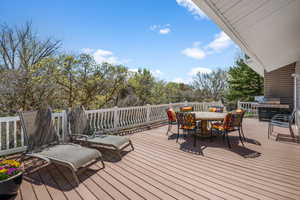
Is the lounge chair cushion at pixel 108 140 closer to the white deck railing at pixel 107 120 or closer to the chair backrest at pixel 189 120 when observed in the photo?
the white deck railing at pixel 107 120

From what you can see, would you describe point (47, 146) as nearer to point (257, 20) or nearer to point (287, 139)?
point (257, 20)

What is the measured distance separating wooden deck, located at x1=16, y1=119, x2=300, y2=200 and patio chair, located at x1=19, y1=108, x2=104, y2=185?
0.95 feet

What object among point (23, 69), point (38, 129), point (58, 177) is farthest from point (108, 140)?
point (23, 69)

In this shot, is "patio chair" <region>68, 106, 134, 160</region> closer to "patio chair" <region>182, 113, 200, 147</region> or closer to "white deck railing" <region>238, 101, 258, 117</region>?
"patio chair" <region>182, 113, 200, 147</region>

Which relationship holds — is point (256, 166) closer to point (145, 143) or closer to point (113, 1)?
point (145, 143)

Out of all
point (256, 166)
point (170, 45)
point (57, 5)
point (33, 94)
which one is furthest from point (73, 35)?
point (256, 166)

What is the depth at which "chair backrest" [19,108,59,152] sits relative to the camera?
9.62 feet

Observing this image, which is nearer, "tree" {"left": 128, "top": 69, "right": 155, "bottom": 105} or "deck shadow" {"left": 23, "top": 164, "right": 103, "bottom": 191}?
"deck shadow" {"left": 23, "top": 164, "right": 103, "bottom": 191}

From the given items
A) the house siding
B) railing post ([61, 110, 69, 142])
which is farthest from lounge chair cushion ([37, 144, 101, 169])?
the house siding

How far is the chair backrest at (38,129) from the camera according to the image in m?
2.93

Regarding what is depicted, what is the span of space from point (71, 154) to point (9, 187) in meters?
0.88

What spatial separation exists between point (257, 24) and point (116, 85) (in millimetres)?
8013

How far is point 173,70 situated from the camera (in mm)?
18703

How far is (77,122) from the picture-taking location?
3932mm
